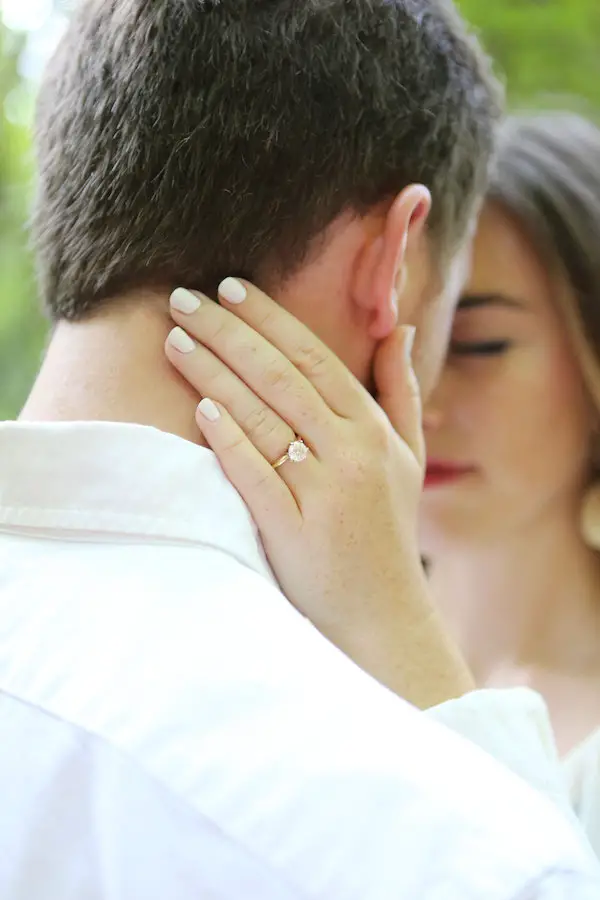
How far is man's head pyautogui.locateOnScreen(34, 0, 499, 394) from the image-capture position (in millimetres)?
729

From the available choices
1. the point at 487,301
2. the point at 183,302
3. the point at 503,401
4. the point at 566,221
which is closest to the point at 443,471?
the point at 503,401

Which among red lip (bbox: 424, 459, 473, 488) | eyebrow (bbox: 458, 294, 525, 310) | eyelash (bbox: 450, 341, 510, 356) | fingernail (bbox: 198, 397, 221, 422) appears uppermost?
fingernail (bbox: 198, 397, 221, 422)

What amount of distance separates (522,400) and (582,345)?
116 millimetres

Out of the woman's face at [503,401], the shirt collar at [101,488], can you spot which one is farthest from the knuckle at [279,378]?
the woman's face at [503,401]

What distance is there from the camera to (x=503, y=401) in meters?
1.37

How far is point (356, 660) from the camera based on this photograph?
800 millimetres

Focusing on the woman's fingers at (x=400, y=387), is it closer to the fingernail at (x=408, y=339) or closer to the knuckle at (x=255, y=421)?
the fingernail at (x=408, y=339)

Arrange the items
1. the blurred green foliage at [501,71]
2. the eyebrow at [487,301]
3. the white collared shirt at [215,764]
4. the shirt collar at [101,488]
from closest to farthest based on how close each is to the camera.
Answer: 1. the white collared shirt at [215,764]
2. the shirt collar at [101,488]
3. the eyebrow at [487,301]
4. the blurred green foliage at [501,71]

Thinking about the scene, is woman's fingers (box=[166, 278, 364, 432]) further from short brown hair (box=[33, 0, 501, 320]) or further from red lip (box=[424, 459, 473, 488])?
red lip (box=[424, 459, 473, 488])

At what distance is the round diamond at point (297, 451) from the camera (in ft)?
2.54

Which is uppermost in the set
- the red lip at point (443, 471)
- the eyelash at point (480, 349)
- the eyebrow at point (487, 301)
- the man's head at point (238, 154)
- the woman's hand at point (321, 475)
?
the man's head at point (238, 154)

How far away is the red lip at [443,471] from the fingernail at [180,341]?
30.5 inches

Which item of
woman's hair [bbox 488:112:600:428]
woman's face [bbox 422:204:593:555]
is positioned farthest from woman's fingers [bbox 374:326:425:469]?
woman's hair [bbox 488:112:600:428]

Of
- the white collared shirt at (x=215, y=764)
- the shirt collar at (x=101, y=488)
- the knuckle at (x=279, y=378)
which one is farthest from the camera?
the knuckle at (x=279, y=378)
